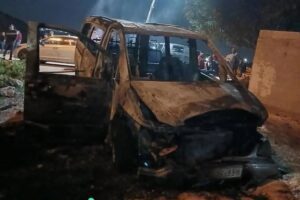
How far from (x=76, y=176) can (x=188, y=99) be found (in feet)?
5.55

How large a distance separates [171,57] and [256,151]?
6.13 feet

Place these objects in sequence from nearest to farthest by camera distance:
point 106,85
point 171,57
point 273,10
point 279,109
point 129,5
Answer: point 106,85 < point 171,57 < point 279,109 < point 273,10 < point 129,5

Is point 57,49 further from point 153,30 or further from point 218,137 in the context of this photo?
point 218,137

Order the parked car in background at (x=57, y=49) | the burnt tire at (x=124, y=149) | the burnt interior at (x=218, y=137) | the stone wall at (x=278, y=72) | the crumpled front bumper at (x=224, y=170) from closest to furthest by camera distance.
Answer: the crumpled front bumper at (x=224, y=170) < the burnt interior at (x=218, y=137) < the burnt tire at (x=124, y=149) < the stone wall at (x=278, y=72) < the parked car in background at (x=57, y=49)

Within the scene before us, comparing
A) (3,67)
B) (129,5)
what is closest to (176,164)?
(3,67)

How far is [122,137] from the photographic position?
185 inches

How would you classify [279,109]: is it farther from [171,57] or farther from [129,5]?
[129,5]

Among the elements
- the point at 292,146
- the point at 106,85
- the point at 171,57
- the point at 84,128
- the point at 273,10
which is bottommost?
the point at 292,146

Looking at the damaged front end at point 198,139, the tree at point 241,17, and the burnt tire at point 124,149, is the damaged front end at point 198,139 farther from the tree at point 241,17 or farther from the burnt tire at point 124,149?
the tree at point 241,17

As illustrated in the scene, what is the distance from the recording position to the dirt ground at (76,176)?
4234 millimetres

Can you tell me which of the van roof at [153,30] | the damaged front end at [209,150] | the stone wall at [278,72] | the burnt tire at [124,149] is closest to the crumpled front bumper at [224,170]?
the damaged front end at [209,150]

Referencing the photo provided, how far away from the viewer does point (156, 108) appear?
418 centimetres

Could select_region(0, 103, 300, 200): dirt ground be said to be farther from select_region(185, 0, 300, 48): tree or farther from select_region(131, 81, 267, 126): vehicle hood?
select_region(185, 0, 300, 48): tree

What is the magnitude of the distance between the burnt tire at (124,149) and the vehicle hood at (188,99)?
565 mm
